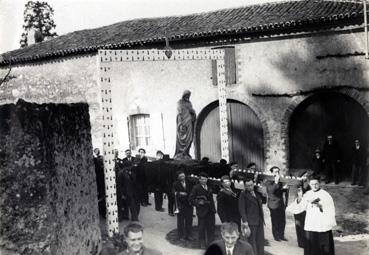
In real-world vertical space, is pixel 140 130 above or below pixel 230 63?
below

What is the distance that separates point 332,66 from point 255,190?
5.33 meters

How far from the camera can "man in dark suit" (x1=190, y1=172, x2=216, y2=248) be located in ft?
22.4

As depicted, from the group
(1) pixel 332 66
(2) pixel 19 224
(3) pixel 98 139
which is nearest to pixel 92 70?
(3) pixel 98 139

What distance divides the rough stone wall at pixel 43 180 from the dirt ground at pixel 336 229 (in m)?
3.72

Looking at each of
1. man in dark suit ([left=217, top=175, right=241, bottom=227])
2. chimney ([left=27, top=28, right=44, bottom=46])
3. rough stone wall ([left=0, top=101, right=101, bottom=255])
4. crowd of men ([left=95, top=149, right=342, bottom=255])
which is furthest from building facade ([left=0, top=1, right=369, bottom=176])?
rough stone wall ([left=0, top=101, right=101, bottom=255])

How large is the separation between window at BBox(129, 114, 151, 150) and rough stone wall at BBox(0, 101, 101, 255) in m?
11.1

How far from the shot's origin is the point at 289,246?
6855 millimetres

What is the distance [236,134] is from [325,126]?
8.41 ft

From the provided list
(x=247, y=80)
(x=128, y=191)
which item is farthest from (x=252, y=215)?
(x=247, y=80)

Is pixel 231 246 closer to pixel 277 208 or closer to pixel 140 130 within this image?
pixel 277 208

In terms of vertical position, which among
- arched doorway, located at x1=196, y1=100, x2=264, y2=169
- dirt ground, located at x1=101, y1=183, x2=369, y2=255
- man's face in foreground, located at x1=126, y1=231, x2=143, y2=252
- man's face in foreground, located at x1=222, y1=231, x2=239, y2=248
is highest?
arched doorway, located at x1=196, y1=100, x2=264, y2=169

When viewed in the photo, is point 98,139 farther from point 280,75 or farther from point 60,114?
point 60,114

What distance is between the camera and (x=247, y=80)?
39.8 feet

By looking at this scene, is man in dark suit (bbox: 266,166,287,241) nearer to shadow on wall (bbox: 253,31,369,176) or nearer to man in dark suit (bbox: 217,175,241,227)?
man in dark suit (bbox: 217,175,241,227)
